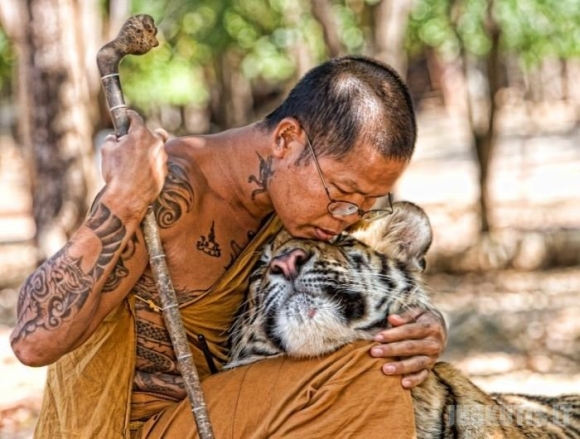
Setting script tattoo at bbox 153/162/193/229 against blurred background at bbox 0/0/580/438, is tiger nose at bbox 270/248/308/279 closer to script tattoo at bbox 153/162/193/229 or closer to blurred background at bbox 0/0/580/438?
script tattoo at bbox 153/162/193/229

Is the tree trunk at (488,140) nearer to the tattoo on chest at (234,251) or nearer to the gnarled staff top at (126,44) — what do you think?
the tattoo on chest at (234,251)

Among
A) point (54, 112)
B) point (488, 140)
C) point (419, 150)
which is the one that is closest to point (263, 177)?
point (54, 112)

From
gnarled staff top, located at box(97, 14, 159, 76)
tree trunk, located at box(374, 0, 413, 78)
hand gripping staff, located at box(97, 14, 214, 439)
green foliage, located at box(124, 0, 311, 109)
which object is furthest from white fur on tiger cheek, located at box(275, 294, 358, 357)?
green foliage, located at box(124, 0, 311, 109)

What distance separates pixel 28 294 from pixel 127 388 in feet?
1.71

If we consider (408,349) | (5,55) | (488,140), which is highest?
(5,55)

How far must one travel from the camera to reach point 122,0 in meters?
9.13

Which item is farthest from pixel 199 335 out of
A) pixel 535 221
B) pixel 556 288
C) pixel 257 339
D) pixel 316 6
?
pixel 535 221

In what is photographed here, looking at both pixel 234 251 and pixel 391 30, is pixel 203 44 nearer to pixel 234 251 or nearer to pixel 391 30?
pixel 391 30

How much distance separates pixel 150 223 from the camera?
10.2ft

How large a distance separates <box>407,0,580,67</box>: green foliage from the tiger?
9.03 metres

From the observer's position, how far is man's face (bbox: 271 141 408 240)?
3377mm

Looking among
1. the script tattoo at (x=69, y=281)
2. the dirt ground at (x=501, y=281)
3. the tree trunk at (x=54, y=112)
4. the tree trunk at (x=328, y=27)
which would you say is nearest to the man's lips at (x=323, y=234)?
the script tattoo at (x=69, y=281)

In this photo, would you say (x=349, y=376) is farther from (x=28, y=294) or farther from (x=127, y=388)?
(x=28, y=294)

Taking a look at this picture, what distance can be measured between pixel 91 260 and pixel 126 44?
630mm
